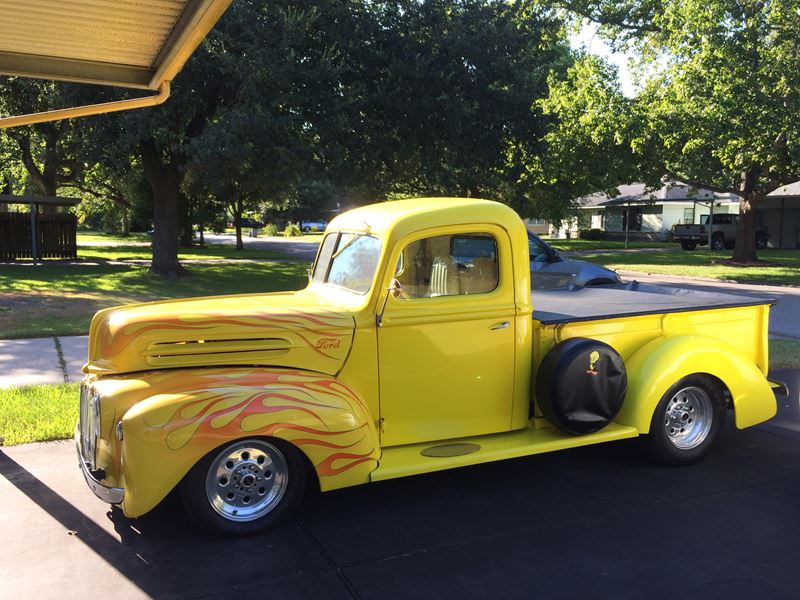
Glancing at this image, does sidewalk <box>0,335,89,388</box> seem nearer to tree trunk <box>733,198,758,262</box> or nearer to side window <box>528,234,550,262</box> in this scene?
side window <box>528,234,550,262</box>

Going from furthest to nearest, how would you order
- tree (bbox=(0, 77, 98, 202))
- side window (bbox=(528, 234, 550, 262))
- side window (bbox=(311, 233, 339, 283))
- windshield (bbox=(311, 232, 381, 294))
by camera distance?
tree (bbox=(0, 77, 98, 202))
side window (bbox=(528, 234, 550, 262))
side window (bbox=(311, 233, 339, 283))
windshield (bbox=(311, 232, 381, 294))

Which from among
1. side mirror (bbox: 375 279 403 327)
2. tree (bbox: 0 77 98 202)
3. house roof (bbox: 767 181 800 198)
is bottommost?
side mirror (bbox: 375 279 403 327)

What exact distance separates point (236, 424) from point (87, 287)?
13.8 m

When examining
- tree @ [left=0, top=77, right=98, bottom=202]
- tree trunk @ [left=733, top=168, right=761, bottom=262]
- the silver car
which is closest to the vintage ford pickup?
the silver car

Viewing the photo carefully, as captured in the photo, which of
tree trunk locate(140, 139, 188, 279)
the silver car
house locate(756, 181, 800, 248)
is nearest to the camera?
the silver car

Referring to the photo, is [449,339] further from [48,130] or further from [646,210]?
[646,210]

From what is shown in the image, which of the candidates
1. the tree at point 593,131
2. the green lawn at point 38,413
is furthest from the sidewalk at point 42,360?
the tree at point 593,131

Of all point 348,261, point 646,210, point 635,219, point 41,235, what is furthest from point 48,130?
point 635,219

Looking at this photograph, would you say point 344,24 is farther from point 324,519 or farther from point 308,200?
point 308,200

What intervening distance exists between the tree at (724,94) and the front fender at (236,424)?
1815 cm

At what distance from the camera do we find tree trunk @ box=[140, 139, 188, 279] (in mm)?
18062

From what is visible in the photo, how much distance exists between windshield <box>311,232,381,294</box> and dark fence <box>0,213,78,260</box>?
2039 centimetres

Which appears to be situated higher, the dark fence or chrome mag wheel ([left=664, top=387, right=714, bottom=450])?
the dark fence

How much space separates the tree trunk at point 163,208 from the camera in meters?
18.1
